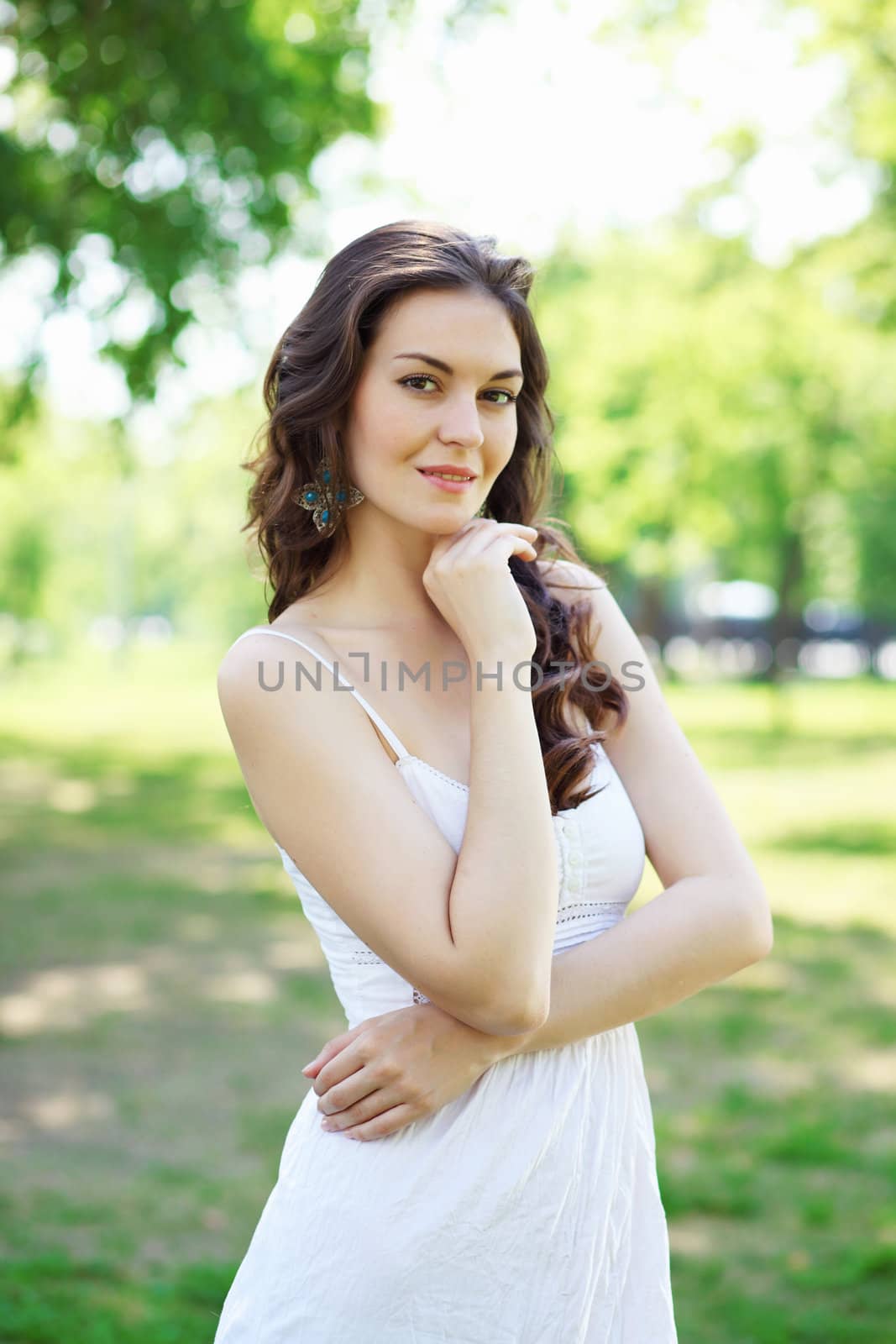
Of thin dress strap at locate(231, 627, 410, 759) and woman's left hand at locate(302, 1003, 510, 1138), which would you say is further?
thin dress strap at locate(231, 627, 410, 759)

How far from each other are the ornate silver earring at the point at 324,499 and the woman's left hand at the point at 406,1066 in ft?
2.87

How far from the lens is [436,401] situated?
6.49ft

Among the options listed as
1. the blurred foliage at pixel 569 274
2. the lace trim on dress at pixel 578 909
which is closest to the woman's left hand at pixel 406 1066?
the lace trim on dress at pixel 578 909

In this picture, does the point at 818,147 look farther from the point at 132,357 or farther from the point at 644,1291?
the point at 644,1291

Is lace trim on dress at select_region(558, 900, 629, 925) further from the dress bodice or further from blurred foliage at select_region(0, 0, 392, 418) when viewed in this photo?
blurred foliage at select_region(0, 0, 392, 418)

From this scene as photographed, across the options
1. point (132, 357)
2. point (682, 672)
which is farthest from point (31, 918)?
point (682, 672)

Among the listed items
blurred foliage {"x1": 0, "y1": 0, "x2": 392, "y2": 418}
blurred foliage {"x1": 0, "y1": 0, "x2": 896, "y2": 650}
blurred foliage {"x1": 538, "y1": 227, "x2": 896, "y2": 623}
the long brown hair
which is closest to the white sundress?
the long brown hair

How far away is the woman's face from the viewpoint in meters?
1.97

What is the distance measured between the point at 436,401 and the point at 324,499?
333mm

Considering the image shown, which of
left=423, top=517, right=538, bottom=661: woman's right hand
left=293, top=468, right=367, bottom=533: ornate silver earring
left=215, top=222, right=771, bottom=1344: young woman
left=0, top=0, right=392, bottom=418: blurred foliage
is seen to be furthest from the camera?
left=0, top=0, right=392, bottom=418: blurred foliage

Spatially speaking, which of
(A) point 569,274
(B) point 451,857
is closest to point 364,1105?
(B) point 451,857

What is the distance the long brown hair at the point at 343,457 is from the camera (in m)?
2.01

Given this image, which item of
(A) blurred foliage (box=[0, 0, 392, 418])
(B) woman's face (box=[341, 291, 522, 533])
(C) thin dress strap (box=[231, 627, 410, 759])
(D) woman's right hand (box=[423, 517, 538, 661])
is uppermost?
(A) blurred foliage (box=[0, 0, 392, 418])

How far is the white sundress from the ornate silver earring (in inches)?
12.6
